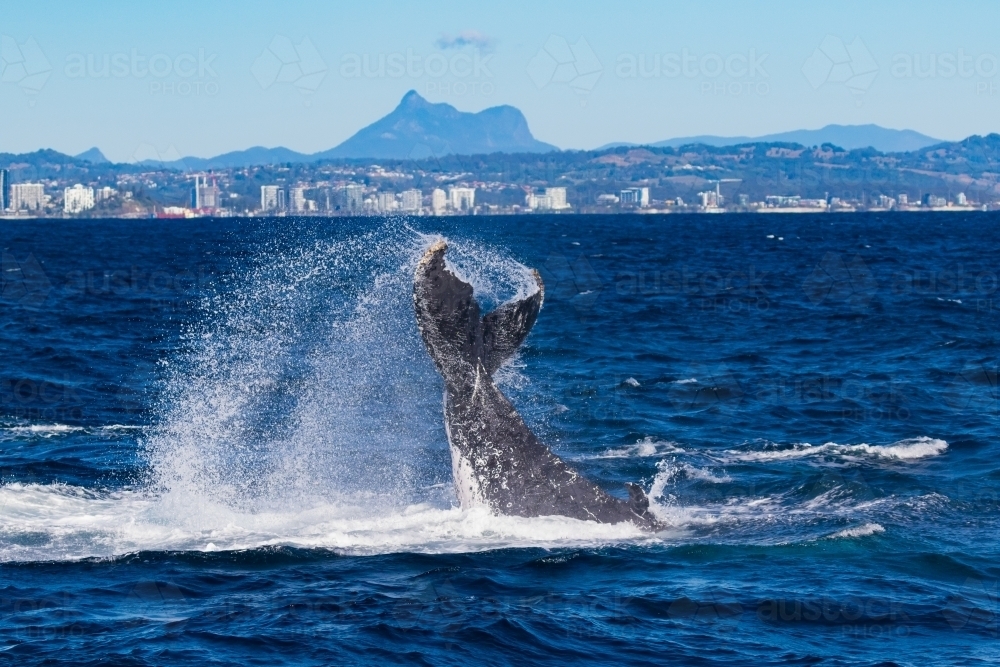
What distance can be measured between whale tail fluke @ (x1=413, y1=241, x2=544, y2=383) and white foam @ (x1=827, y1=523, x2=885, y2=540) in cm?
408

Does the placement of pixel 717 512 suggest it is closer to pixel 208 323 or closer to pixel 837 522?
pixel 837 522

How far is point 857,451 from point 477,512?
776 centimetres

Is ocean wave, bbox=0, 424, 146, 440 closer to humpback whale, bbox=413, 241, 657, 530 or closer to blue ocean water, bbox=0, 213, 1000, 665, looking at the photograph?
blue ocean water, bbox=0, 213, 1000, 665

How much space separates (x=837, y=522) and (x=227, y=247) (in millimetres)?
79864

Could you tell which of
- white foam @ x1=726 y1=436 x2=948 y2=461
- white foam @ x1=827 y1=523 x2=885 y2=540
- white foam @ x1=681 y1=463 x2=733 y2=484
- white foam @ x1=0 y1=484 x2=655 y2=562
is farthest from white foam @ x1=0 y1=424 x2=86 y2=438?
white foam @ x1=827 y1=523 x2=885 y2=540

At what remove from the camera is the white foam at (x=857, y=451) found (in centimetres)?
1903

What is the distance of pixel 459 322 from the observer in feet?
41.0

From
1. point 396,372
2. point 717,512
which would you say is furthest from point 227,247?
point 717,512

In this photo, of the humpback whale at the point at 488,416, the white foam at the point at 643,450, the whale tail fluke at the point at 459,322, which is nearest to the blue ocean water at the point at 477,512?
the white foam at the point at 643,450

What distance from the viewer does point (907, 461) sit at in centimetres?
1862

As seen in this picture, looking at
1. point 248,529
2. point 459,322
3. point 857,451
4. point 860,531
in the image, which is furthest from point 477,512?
point 857,451

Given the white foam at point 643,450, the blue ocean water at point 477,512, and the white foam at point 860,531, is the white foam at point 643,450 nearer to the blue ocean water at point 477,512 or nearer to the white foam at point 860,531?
the blue ocean water at point 477,512

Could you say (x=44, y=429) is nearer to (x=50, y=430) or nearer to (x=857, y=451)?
(x=50, y=430)

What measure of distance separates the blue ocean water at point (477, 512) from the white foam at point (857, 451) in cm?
7
